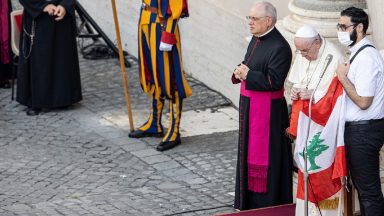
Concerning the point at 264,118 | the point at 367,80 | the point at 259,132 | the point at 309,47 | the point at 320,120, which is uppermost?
the point at 309,47

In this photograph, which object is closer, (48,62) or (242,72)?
(242,72)

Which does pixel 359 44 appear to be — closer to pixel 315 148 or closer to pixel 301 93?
pixel 301 93

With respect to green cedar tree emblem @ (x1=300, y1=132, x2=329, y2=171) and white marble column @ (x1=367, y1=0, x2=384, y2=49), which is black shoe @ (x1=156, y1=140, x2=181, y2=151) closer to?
white marble column @ (x1=367, y1=0, x2=384, y2=49)

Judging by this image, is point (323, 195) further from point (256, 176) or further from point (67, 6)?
point (67, 6)

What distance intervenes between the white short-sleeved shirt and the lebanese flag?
0.34 feet

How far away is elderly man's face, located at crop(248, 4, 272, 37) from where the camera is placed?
8695mm

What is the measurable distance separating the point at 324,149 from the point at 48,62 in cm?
486

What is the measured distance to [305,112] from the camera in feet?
26.5

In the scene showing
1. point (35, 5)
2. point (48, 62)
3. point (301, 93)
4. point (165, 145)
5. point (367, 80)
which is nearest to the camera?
point (367, 80)

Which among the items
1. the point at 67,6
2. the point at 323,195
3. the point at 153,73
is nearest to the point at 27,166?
the point at 153,73

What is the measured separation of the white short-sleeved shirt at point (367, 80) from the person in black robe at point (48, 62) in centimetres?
489

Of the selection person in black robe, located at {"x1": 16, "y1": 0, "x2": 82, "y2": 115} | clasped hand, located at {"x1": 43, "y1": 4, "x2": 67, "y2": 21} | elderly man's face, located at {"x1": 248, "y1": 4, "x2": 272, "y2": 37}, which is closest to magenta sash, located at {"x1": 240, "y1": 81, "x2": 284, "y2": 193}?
elderly man's face, located at {"x1": 248, "y1": 4, "x2": 272, "y2": 37}

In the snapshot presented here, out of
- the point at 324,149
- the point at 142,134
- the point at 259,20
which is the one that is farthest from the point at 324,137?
the point at 142,134

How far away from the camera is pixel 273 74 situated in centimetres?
866
